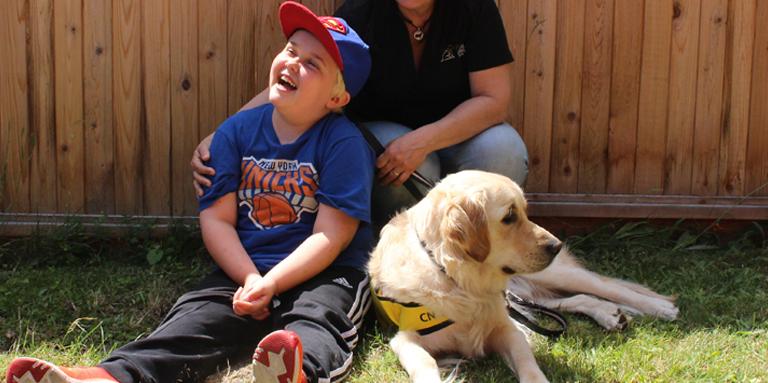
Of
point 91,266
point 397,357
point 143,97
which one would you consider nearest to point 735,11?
point 397,357

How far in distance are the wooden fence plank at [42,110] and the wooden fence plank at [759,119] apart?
12.0ft

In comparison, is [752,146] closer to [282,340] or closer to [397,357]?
[397,357]

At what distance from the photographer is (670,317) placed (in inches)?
132

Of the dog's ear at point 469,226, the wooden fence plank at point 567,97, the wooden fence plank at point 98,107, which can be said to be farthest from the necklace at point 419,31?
the wooden fence plank at point 98,107

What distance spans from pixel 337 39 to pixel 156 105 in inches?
56.5

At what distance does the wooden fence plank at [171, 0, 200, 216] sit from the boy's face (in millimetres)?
1149

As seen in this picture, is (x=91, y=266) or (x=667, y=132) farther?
(x=667, y=132)

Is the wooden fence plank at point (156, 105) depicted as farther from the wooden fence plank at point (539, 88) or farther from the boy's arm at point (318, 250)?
the wooden fence plank at point (539, 88)

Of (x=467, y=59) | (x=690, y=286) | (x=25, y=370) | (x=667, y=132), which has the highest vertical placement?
(x=467, y=59)

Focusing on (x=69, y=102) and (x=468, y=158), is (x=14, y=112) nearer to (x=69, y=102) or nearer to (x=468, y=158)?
(x=69, y=102)

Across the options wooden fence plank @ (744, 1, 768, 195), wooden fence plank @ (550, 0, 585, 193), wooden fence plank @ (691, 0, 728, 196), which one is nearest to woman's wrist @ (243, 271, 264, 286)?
wooden fence plank @ (550, 0, 585, 193)

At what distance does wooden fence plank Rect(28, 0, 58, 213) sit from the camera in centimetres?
410

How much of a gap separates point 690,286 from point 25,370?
9.44 feet

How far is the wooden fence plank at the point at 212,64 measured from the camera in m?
4.18
